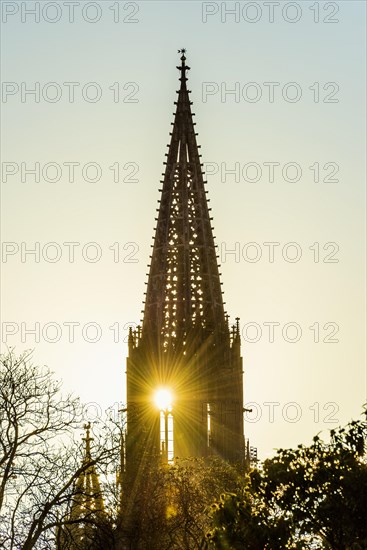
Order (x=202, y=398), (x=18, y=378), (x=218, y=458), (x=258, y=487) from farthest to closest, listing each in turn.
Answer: (x=202, y=398) → (x=218, y=458) → (x=258, y=487) → (x=18, y=378)

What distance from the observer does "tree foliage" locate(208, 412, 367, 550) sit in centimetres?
5897

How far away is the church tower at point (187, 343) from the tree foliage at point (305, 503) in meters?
57.0

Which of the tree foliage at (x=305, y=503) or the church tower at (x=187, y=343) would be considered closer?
the tree foliage at (x=305, y=503)

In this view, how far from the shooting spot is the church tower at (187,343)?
121 metres

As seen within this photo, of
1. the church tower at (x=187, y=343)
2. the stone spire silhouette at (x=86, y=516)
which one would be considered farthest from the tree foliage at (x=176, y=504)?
the church tower at (x=187, y=343)

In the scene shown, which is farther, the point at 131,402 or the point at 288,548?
the point at 131,402

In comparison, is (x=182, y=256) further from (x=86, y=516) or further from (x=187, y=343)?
(x=86, y=516)

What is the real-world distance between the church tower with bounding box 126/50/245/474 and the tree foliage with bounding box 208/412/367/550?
187ft

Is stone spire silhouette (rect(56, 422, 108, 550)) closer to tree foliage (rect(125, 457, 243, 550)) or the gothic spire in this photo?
tree foliage (rect(125, 457, 243, 550))

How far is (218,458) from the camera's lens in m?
114

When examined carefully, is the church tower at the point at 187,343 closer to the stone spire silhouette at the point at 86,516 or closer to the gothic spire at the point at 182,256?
the gothic spire at the point at 182,256

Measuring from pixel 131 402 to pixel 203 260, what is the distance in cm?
1078

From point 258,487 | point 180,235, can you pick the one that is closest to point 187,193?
point 180,235

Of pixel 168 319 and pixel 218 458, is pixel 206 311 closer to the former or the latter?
pixel 168 319
